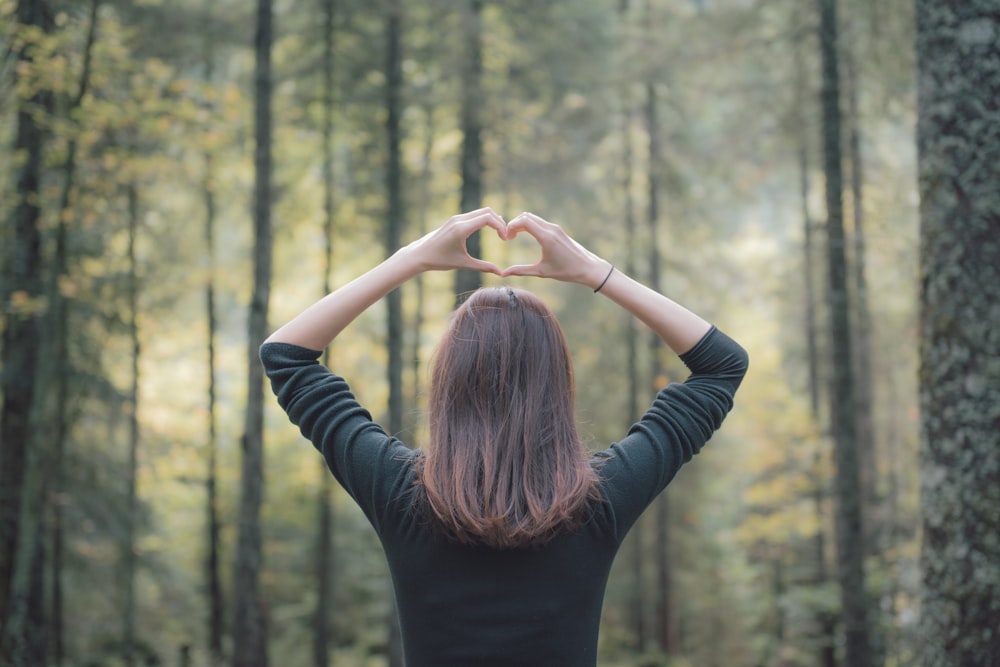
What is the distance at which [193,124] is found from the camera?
26.0 feet

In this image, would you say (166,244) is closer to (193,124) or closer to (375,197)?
(375,197)

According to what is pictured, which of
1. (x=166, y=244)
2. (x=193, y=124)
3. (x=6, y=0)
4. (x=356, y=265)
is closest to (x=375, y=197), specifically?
(x=356, y=265)

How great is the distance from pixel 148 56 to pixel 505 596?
38.7ft

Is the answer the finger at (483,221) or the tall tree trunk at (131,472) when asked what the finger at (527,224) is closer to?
the finger at (483,221)

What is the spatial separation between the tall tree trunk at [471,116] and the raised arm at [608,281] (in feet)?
28.0

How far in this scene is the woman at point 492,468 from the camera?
5.36 feet

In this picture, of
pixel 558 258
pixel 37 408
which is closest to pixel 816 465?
pixel 37 408

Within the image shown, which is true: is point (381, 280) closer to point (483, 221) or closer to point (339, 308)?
point (339, 308)

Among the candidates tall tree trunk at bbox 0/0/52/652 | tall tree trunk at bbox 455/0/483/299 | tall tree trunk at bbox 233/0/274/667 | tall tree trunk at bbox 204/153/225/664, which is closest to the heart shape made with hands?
tall tree trunk at bbox 455/0/483/299

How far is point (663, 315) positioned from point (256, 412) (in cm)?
769

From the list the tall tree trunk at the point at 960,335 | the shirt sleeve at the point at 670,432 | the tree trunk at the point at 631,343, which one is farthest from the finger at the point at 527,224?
the tree trunk at the point at 631,343

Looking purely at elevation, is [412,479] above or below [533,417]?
below

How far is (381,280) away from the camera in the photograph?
1910 millimetres

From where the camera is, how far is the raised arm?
6.38 ft
